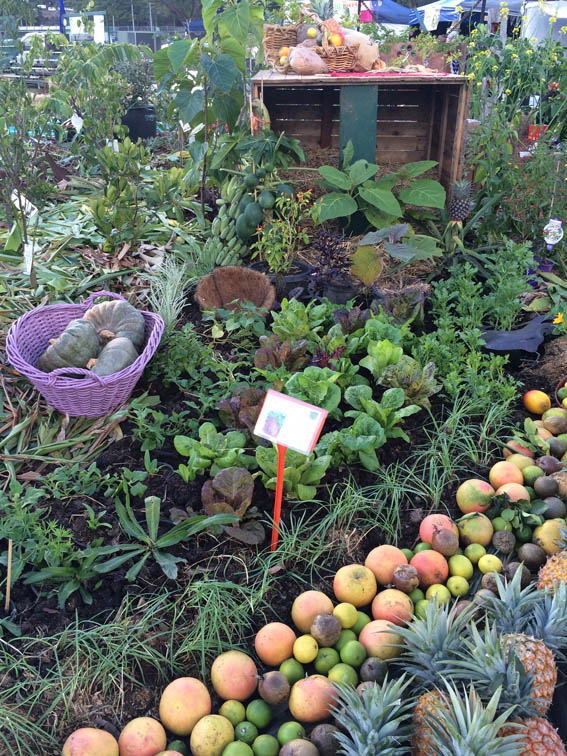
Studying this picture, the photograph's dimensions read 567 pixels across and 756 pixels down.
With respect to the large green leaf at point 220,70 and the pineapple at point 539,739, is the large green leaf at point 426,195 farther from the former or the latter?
the pineapple at point 539,739

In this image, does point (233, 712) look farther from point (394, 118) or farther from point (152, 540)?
point (394, 118)

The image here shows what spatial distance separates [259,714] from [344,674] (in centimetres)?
25

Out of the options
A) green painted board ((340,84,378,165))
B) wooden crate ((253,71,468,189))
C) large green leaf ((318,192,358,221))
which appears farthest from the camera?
wooden crate ((253,71,468,189))

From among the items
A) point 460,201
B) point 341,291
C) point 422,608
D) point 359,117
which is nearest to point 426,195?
point 460,201

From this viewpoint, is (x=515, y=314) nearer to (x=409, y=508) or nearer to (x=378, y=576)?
(x=409, y=508)

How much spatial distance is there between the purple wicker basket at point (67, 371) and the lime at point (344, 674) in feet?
4.89

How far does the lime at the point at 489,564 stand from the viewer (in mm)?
2025

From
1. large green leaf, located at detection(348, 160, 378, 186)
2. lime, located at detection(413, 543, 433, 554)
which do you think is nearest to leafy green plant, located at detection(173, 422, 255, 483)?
lime, located at detection(413, 543, 433, 554)

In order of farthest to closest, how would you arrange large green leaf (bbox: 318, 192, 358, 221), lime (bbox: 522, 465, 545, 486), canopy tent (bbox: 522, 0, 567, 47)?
canopy tent (bbox: 522, 0, 567, 47) → large green leaf (bbox: 318, 192, 358, 221) → lime (bbox: 522, 465, 545, 486)

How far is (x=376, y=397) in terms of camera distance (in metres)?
2.96

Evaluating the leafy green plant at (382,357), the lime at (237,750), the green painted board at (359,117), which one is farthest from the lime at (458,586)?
the green painted board at (359,117)

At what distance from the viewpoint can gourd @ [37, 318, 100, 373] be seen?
9.24 feet

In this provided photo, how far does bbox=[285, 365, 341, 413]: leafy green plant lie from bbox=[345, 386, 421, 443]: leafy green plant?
0.08m

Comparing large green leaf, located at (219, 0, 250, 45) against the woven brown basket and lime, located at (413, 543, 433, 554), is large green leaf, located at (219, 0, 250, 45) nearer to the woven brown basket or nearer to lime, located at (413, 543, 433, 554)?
the woven brown basket
